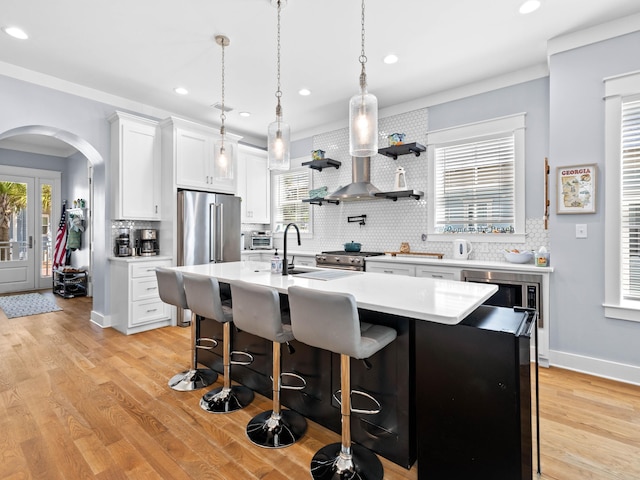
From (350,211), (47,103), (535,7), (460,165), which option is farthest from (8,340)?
(535,7)

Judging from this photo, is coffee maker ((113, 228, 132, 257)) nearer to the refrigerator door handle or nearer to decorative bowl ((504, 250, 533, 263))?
the refrigerator door handle

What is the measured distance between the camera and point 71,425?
212 cm

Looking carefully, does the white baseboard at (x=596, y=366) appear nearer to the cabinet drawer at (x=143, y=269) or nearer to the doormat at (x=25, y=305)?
the cabinet drawer at (x=143, y=269)

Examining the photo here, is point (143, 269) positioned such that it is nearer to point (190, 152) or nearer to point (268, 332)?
point (190, 152)

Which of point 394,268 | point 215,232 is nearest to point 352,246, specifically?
point 394,268

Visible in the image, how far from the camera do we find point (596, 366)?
9.27 ft

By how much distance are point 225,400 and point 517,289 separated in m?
2.73

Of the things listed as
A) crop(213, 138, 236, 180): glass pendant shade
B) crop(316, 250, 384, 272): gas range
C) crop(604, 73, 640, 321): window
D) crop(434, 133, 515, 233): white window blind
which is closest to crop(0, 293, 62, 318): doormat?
crop(213, 138, 236, 180): glass pendant shade

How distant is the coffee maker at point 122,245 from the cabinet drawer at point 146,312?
731 mm

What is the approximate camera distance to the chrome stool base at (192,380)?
2613mm

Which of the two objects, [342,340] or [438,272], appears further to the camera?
[438,272]

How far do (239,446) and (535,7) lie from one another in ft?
12.3

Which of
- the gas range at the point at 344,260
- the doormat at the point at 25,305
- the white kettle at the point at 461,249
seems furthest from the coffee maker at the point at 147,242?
the white kettle at the point at 461,249

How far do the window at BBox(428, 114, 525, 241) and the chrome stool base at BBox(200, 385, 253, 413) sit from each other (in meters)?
2.97
